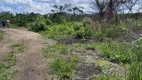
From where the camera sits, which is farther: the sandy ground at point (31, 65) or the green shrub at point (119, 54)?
the green shrub at point (119, 54)

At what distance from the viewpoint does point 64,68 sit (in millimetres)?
6824

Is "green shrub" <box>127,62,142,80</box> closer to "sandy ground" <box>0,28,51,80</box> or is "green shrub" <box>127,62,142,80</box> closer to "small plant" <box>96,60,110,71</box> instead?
"small plant" <box>96,60,110,71</box>

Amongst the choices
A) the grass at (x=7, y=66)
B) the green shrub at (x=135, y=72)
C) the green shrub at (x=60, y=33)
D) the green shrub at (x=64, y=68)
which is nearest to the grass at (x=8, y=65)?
the grass at (x=7, y=66)

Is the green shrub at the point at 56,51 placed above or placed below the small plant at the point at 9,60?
above

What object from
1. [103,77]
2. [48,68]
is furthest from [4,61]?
[103,77]

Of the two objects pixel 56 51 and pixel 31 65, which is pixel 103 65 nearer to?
pixel 31 65

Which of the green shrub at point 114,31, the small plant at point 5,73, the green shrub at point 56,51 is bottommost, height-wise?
the small plant at point 5,73

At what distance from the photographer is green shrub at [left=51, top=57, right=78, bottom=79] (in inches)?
254

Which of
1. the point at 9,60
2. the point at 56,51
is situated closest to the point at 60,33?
the point at 56,51

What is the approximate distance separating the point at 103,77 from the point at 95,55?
2.99 metres

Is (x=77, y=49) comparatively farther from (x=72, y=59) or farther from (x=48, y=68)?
(x=48, y=68)

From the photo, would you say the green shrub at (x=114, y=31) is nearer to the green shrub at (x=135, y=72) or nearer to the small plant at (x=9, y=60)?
the small plant at (x=9, y=60)

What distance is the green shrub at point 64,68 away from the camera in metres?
6.44

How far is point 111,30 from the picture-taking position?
14.0 meters
